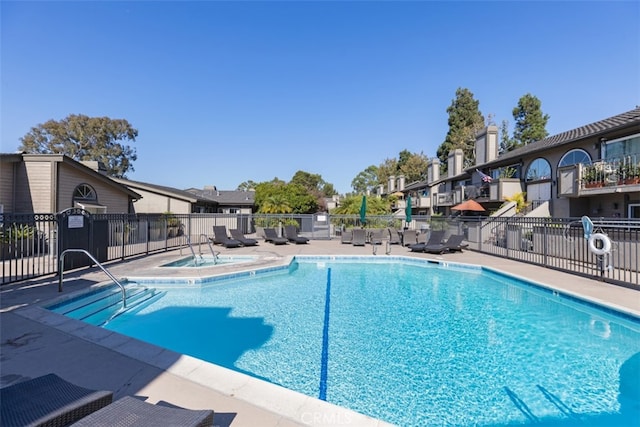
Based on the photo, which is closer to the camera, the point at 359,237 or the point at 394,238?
the point at 359,237

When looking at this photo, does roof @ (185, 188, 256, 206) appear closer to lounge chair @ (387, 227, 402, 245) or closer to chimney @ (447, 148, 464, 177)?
lounge chair @ (387, 227, 402, 245)

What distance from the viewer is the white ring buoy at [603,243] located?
7.98m

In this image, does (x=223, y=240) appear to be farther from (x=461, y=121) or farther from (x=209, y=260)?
(x=461, y=121)

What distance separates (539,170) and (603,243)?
502 inches

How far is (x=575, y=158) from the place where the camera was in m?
16.7

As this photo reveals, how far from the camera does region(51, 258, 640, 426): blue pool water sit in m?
3.73

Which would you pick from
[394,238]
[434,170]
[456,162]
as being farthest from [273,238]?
[434,170]

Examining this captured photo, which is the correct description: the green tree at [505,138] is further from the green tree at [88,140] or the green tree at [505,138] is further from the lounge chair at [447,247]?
the green tree at [88,140]

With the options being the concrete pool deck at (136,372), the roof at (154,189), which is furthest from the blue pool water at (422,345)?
the roof at (154,189)

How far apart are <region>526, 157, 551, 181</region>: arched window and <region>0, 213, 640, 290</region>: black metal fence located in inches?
246

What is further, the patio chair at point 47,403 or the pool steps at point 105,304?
the pool steps at point 105,304

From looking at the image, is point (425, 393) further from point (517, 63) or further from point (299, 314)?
point (517, 63)

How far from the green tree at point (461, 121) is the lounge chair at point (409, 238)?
103 ft

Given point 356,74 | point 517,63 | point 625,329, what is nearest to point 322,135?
point 356,74
